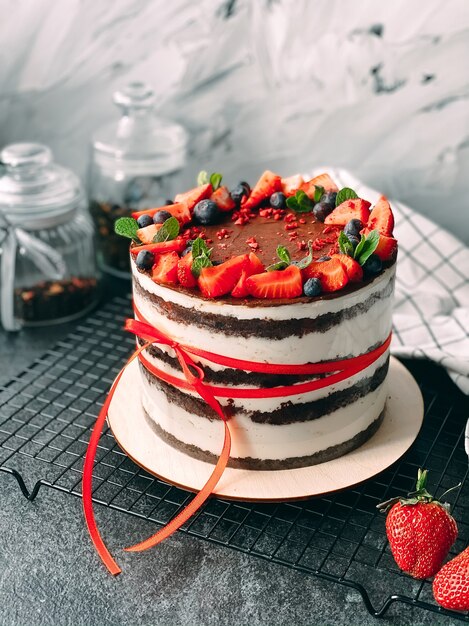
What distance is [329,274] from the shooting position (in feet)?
4.50

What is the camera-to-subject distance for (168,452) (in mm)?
1539

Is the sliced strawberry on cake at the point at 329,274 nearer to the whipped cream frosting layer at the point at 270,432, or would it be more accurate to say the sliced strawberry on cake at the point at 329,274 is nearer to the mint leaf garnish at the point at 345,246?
the mint leaf garnish at the point at 345,246

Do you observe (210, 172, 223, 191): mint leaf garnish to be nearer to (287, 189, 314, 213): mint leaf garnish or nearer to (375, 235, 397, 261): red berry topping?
(287, 189, 314, 213): mint leaf garnish

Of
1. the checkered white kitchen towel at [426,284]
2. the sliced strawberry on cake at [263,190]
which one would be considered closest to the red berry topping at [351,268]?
the sliced strawberry on cake at [263,190]

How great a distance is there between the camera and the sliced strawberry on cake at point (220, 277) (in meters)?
1.36

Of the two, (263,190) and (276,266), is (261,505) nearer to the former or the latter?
(276,266)

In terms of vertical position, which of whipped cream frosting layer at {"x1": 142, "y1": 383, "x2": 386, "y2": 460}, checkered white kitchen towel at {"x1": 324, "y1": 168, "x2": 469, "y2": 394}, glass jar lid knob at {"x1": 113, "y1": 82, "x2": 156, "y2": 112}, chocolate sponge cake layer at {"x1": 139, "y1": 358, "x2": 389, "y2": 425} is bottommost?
checkered white kitchen towel at {"x1": 324, "y1": 168, "x2": 469, "y2": 394}

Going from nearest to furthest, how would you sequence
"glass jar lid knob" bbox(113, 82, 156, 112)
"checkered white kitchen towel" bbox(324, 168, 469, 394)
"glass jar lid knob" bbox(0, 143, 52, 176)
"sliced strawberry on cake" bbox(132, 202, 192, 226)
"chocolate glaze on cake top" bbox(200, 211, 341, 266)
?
"chocolate glaze on cake top" bbox(200, 211, 341, 266) < "sliced strawberry on cake" bbox(132, 202, 192, 226) < "checkered white kitchen towel" bbox(324, 168, 469, 394) < "glass jar lid knob" bbox(0, 143, 52, 176) < "glass jar lid knob" bbox(113, 82, 156, 112)

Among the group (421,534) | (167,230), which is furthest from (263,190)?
(421,534)

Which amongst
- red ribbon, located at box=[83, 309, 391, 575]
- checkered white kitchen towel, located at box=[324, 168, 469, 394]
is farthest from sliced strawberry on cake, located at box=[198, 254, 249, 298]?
checkered white kitchen towel, located at box=[324, 168, 469, 394]

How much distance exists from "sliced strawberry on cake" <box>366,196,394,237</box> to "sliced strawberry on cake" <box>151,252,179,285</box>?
0.35 meters

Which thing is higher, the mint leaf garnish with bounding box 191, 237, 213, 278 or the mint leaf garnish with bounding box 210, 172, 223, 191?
the mint leaf garnish with bounding box 191, 237, 213, 278

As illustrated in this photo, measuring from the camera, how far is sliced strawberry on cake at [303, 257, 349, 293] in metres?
1.36

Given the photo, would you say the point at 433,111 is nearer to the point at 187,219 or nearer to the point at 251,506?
the point at 187,219
